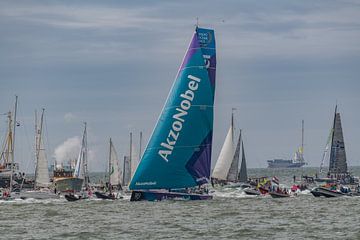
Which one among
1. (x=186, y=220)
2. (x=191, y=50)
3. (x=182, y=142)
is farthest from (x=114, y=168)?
(x=186, y=220)

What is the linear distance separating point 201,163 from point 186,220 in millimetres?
19978

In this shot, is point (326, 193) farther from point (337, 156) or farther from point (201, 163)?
point (337, 156)

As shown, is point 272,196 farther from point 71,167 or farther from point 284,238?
point 71,167

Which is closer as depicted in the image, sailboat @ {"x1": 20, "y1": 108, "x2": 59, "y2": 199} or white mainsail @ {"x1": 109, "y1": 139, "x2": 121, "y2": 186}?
sailboat @ {"x1": 20, "y1": 108, "x2": 59, "y2": 199}

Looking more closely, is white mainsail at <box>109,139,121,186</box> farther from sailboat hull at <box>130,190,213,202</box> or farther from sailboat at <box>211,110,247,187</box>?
sailboat hull at <box>130,190,213,202</box>

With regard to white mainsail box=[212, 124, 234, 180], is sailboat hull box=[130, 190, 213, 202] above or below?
below

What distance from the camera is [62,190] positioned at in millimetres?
109812

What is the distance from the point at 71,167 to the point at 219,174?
2166cm

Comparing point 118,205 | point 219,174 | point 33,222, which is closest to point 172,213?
point 33,222

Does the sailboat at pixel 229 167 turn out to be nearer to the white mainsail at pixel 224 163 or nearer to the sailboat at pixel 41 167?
the white mainsail at pixel 224 163

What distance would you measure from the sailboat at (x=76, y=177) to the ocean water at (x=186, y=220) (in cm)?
3232

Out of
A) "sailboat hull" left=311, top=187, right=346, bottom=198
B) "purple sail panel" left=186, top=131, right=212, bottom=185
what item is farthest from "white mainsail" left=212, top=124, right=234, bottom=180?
"purple sail panel" left=186, top=131, right=212, bottom=185

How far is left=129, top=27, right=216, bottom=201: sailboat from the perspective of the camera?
7562 centimetres

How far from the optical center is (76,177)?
386 feet
